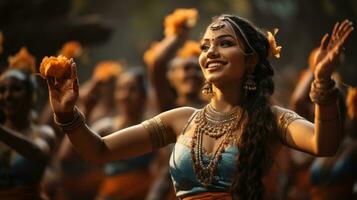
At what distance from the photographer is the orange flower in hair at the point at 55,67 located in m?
4.57

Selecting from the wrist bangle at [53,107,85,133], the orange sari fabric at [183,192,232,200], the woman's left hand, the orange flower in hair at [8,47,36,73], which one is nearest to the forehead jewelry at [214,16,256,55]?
the woman's left hand

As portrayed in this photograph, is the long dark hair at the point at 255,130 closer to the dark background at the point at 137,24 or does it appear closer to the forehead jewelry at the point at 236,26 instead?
the forehead jewelry at the point at 236,26

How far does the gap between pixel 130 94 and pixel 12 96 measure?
2782 mm

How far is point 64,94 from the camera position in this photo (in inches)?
181

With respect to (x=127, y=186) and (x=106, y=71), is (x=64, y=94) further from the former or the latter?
(x=106, y=71)

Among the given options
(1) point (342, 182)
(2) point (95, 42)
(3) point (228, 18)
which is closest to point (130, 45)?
(2) point (95, 42)

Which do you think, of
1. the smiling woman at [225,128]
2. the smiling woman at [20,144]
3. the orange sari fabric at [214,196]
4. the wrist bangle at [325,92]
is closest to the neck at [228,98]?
the smiling woman at [225,128]

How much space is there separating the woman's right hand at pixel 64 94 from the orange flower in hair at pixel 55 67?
0.08 feet

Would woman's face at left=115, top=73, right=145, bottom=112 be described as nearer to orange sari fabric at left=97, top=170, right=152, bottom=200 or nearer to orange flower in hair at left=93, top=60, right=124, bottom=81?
orange flower in hair at left=93, top=60, right=124, bottom=81

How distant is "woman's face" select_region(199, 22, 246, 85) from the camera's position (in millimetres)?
4570

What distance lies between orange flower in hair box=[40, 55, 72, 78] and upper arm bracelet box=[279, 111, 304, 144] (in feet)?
3.81

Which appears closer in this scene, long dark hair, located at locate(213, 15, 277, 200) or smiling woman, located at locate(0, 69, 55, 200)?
long dark hair, located at locate(213, 15, 277, 200)

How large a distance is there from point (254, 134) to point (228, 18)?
0.69 meters

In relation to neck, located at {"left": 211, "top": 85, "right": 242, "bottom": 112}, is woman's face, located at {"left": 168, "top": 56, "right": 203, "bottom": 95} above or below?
below
